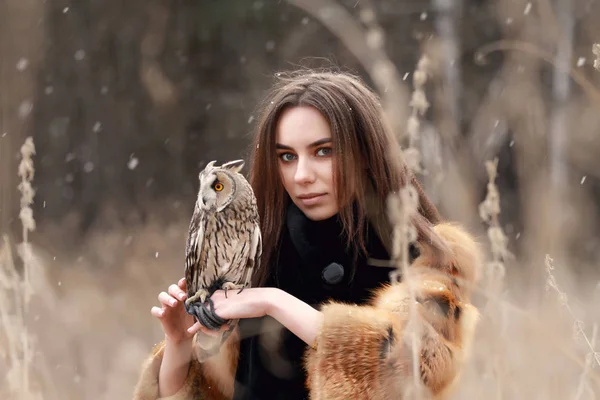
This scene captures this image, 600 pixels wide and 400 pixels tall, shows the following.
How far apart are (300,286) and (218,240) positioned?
30 centimetres

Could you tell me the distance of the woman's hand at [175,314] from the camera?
1380mm

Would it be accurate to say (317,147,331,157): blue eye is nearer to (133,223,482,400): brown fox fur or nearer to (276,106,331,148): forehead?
(276,106,331,148): forehead

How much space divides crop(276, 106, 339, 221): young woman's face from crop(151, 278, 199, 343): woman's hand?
275 mm

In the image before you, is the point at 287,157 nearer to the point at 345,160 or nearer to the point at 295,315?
the point at 345,160

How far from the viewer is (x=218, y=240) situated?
1.31 metres

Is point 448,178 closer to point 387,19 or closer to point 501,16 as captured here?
point 501,16

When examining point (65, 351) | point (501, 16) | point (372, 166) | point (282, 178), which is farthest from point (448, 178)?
point (501, 16)

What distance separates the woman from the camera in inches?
52.6

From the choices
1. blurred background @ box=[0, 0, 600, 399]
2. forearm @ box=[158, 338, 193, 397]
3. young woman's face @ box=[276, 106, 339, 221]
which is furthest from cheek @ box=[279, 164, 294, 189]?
blurred background @ box=[0, 0, 600, 399]

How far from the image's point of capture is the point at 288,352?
5.04 ft

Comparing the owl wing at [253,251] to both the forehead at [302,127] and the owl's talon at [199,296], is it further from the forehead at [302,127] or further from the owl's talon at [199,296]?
the forehead at [302,127]

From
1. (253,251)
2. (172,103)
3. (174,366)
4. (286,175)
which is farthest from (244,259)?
(172,103)

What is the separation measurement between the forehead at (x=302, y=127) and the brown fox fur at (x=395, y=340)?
302mm

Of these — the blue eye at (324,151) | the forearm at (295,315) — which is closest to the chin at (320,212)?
the blue eye at (324,151)
